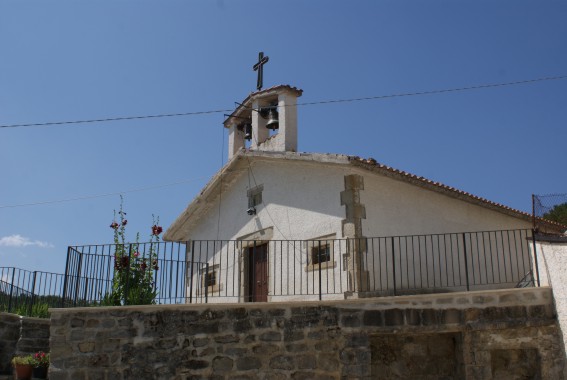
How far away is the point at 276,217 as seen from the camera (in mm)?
13625

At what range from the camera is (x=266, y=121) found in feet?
47.7

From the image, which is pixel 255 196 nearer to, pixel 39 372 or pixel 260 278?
pixel 260 278

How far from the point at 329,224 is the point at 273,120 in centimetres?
319

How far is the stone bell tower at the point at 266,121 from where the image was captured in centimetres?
1371

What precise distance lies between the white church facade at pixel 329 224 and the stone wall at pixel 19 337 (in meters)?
3.51

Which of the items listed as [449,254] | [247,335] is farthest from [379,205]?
[247,335]

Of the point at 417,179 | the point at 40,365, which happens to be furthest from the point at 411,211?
the point at 40,365

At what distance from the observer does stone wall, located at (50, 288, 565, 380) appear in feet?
31.2

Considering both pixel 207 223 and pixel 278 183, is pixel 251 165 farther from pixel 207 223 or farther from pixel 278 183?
pixel 207 223

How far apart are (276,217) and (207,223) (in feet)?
11.1

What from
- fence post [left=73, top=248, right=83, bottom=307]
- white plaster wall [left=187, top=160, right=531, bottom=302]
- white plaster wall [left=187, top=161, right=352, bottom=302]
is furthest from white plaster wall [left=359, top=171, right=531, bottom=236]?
fence post [left=73, top=248, right=83, bottom=307]

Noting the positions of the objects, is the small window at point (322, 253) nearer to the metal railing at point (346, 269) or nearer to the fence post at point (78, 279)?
the metal railing at point (346, 269)

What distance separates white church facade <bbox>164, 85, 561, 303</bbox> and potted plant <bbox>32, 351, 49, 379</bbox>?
127 inches

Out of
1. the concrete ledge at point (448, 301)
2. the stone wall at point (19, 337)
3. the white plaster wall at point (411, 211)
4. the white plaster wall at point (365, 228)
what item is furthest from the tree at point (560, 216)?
the stone wall at point (19, 337)
